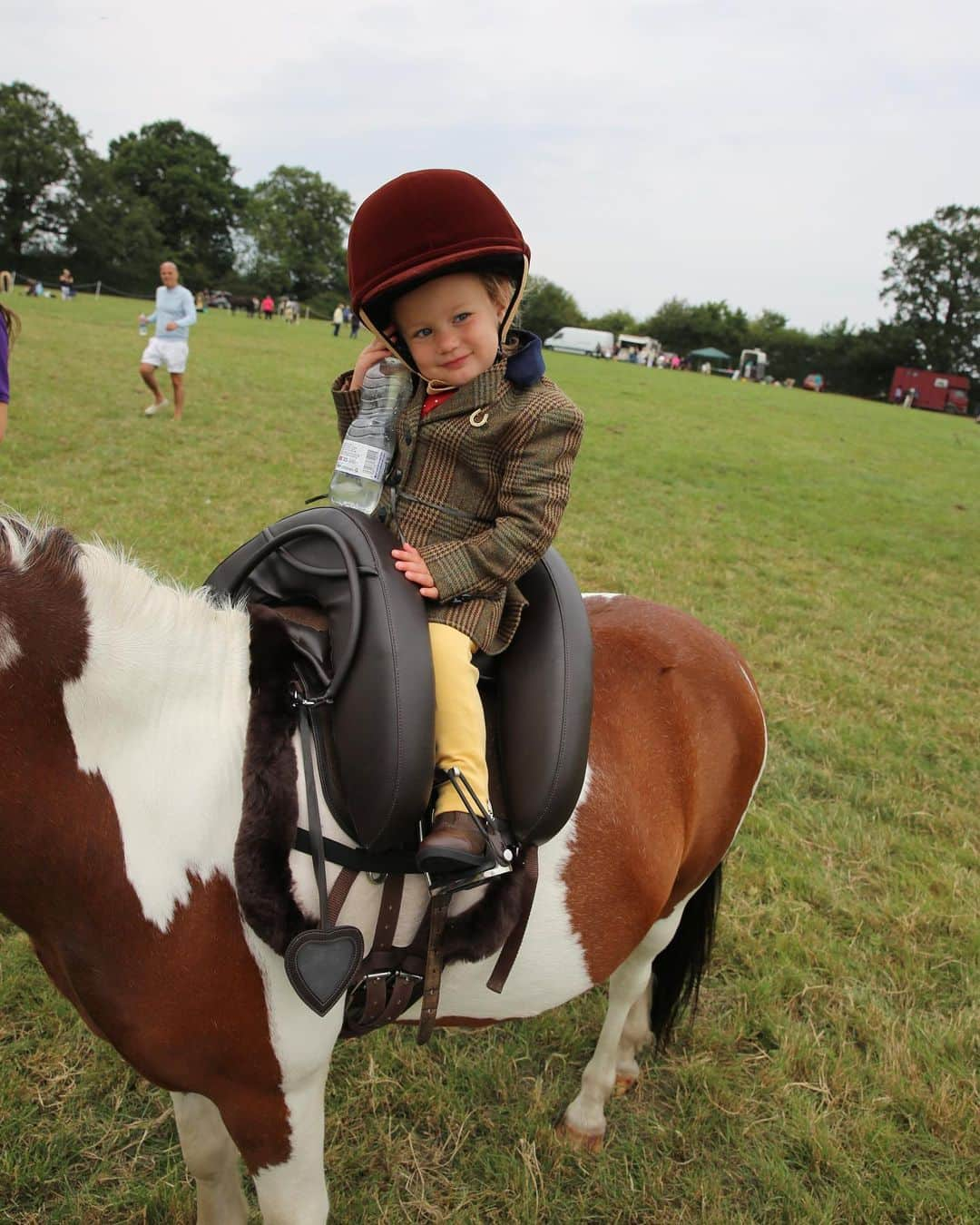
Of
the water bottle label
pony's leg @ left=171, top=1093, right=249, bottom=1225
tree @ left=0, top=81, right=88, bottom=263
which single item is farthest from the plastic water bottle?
tree @ left=0, top=81, right=88, bottom=263

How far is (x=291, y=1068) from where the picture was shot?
1604 millimetres

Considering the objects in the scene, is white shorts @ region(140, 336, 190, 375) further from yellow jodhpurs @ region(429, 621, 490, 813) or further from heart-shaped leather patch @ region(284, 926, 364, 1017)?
heart-shaped leather patch @ region(284, 926, 364, 1017)

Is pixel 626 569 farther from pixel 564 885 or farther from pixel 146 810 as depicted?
pixel 146 810

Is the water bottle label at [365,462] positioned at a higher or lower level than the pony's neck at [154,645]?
higher

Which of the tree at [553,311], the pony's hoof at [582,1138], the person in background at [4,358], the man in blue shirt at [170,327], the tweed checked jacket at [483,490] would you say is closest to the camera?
the tweed checked jacket at [483,490]

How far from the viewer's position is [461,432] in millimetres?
1799

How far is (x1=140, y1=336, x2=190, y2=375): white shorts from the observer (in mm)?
A: 10711

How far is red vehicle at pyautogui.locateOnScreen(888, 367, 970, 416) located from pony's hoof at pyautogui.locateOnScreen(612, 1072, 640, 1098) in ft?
191

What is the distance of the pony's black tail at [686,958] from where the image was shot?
2.82 m

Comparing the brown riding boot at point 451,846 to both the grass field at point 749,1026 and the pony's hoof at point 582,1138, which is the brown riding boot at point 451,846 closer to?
the grass field at point 749,1026

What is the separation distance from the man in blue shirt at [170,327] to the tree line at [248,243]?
4497 centimetres

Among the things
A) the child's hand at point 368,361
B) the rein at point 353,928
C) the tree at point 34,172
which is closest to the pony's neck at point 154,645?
the rein at point 353,928

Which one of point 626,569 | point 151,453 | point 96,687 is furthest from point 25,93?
point 96,687

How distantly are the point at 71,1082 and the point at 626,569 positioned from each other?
638 cm
